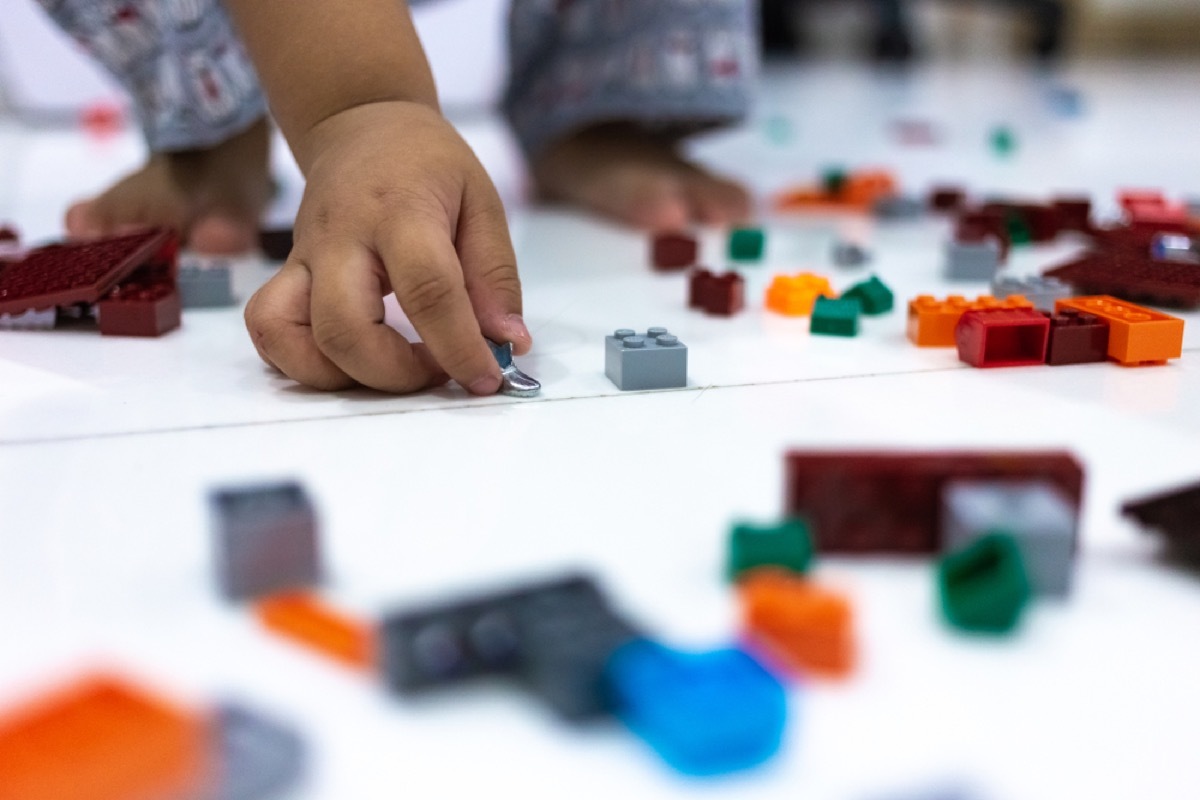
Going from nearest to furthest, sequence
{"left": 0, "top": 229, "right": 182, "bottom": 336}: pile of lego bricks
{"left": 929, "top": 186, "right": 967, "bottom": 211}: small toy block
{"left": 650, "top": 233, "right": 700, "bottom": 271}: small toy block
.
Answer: {"left": 0, "top": 229, "right": 182, "bottom": 336}: pile of lego bricks
{"left": 650, "top": 233, "right": 700, "bottom": 271}: small toy block
{"left": 929, "top": 186, "right": 967, "bottom": 211}: small toy block

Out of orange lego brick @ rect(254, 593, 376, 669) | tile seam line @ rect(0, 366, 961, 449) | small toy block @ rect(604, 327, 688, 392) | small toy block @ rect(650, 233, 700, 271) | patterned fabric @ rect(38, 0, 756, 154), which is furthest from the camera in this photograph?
patterned fabric @ rect(38, 0, 756, 154)

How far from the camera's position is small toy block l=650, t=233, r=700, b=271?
1.25m

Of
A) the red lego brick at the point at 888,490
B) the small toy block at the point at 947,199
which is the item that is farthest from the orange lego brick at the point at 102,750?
the small toy block at the point at 947,199

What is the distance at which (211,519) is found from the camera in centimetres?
57

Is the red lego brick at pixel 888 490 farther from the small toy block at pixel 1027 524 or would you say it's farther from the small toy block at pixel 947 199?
the small toy block at pixel 947 199

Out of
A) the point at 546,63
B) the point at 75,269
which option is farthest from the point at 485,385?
the point at 546,63

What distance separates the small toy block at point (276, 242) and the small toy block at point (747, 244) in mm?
434

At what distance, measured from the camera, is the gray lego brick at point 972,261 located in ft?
3.93

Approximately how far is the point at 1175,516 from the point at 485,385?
0.42 metres

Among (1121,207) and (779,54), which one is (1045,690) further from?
(779,54)

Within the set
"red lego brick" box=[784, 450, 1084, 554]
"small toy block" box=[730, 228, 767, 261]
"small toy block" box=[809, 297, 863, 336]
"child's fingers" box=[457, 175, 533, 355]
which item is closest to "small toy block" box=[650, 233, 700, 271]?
"small toy block" box=[730, 228, 767, 261]

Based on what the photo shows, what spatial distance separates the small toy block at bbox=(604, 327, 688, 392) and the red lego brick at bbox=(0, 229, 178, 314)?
1.37ft

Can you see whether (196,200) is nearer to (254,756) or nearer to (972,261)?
(972,261)

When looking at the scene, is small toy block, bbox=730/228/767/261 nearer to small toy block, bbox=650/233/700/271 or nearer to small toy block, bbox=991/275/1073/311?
small toy block, bbox=650/233/700/271
